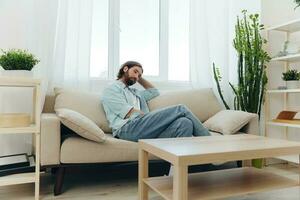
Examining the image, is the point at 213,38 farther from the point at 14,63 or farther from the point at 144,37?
the point at 14,63

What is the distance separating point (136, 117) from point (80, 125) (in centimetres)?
46

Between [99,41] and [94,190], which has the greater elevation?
[99,41]

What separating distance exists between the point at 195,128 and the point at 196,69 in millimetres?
981

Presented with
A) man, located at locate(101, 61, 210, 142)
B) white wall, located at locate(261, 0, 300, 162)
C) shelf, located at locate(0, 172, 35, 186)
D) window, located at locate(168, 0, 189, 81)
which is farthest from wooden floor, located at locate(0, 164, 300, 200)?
window, located at locate(168, 0, 189, 81)

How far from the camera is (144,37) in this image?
9.29 ft

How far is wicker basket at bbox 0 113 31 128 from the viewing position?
1702mm

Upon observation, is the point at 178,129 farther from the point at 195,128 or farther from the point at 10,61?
the point at 10,61

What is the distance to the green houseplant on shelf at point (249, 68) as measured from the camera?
268 centimetres

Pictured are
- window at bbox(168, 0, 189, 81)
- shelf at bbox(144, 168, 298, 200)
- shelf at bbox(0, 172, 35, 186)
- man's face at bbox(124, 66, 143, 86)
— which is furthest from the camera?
window at bbox(168, 0, 189, 81)

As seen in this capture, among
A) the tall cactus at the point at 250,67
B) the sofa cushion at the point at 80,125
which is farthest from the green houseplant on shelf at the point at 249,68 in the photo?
the sofa cushion at the point at 80,125

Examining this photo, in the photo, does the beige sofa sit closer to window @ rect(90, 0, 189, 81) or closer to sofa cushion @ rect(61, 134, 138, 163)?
sofa cushion @ rect(61, 134, 138, 163)

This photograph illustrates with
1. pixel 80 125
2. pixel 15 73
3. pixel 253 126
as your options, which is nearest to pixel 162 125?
pixel 80 125

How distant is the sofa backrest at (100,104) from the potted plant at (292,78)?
27.8 inches

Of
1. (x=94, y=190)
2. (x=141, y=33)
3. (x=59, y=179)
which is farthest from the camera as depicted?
(x=141, y=33)
